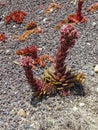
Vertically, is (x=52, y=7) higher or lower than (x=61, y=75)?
lower

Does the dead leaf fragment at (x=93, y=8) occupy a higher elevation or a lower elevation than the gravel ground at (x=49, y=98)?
higher

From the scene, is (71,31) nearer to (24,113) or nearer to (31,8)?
(24,113)

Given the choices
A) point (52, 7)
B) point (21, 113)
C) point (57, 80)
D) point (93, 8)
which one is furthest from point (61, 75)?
point (52, 7)

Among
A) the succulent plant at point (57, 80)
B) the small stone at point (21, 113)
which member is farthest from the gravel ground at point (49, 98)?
the succulent plant at point (57, 80)

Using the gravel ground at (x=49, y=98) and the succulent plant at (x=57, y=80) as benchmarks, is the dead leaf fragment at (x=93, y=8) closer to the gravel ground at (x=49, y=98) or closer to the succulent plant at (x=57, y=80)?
the gravel ground at (x=49, y=98)

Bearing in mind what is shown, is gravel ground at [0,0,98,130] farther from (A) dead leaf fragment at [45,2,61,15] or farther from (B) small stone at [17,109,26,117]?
(A) dead leaf fragment at [45,2,61,15]

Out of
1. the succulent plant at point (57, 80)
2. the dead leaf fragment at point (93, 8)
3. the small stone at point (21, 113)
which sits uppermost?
the succulent plant at point (57, 80)

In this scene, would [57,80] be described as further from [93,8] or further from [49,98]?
[93,8]

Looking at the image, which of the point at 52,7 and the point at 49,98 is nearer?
the point at 49,98
